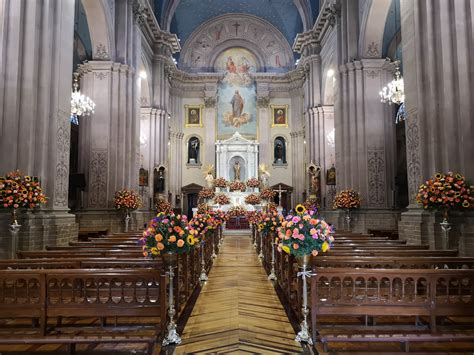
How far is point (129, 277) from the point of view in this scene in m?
4.39

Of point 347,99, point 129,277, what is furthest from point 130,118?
point 129,277

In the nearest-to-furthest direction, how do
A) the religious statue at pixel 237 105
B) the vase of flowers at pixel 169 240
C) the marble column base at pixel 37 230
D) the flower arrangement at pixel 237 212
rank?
the vase of flowers at pixel 169 240 < the marble column base at pixel 37 230 < the flower arrangement at pixel 237 212 < the religious statue at pixel 237 105

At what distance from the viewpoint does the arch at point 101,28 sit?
46.7ft

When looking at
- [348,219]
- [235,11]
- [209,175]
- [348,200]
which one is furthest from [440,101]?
[235,11]

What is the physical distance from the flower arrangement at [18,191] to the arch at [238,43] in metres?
24.1

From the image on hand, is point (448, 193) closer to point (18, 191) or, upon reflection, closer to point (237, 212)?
point (18, 191)

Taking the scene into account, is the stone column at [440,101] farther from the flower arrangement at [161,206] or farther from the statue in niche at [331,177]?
the flower arrangement at [161,206]

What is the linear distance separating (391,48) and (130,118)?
45.1 feet

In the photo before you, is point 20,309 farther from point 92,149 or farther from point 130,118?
point 130,118

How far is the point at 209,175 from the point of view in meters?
27.1

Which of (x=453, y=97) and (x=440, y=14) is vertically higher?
(x=440, y=14)

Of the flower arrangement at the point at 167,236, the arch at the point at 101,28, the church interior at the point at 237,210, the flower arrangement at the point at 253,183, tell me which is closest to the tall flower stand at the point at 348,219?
the church interior at the point at 237,210

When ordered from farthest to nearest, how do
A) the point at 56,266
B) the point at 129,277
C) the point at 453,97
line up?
the point at 453,97, the point at 56,266, the point at 129,277

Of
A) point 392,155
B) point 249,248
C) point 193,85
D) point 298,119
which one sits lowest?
point 249,248
